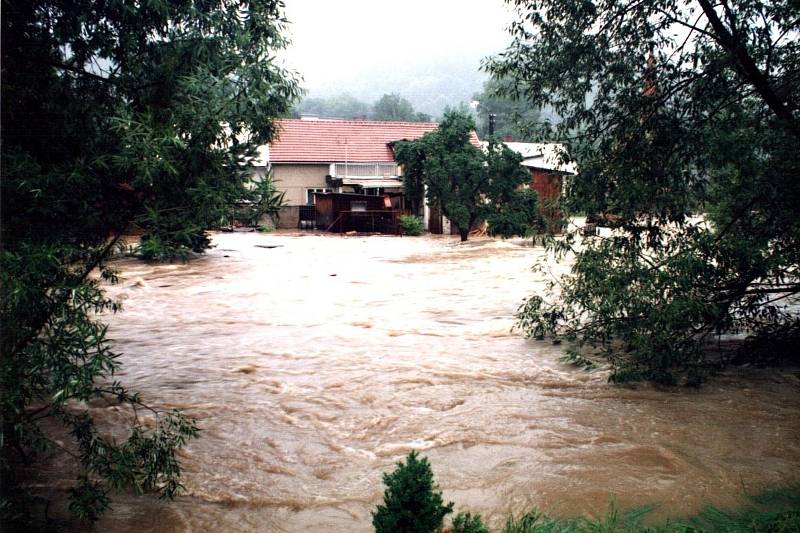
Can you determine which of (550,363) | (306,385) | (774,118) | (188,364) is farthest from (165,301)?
(774,118)

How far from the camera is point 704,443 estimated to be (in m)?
6.41

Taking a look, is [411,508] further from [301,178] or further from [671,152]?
[301,178]

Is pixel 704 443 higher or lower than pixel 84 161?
lower

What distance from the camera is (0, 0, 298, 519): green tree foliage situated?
13.3 feet

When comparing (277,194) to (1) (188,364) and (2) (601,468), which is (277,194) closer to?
(2) (601,468)

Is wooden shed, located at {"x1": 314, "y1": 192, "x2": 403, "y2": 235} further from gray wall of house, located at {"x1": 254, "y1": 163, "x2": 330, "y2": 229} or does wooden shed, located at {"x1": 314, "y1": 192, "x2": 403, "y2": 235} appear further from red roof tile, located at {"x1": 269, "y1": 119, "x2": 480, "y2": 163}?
red roof tile, located at {"x1": 269, "y1": 119, "x2": 480, "y2": 163}

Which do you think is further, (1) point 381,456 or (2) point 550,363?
(2) point 550,363

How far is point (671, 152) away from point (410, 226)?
23.6 m

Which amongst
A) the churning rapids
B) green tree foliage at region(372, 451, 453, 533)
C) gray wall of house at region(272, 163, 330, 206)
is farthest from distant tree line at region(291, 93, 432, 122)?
green tree foliage at region(372, 451, 453, 533)

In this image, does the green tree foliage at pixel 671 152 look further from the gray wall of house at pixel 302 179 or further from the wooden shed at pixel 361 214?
the gray wall of house at pixel 302 179

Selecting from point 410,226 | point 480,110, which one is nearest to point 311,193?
point 410,226

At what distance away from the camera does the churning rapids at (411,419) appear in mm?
5414

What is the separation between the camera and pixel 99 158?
4.19 metres

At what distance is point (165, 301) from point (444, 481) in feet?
33.9
